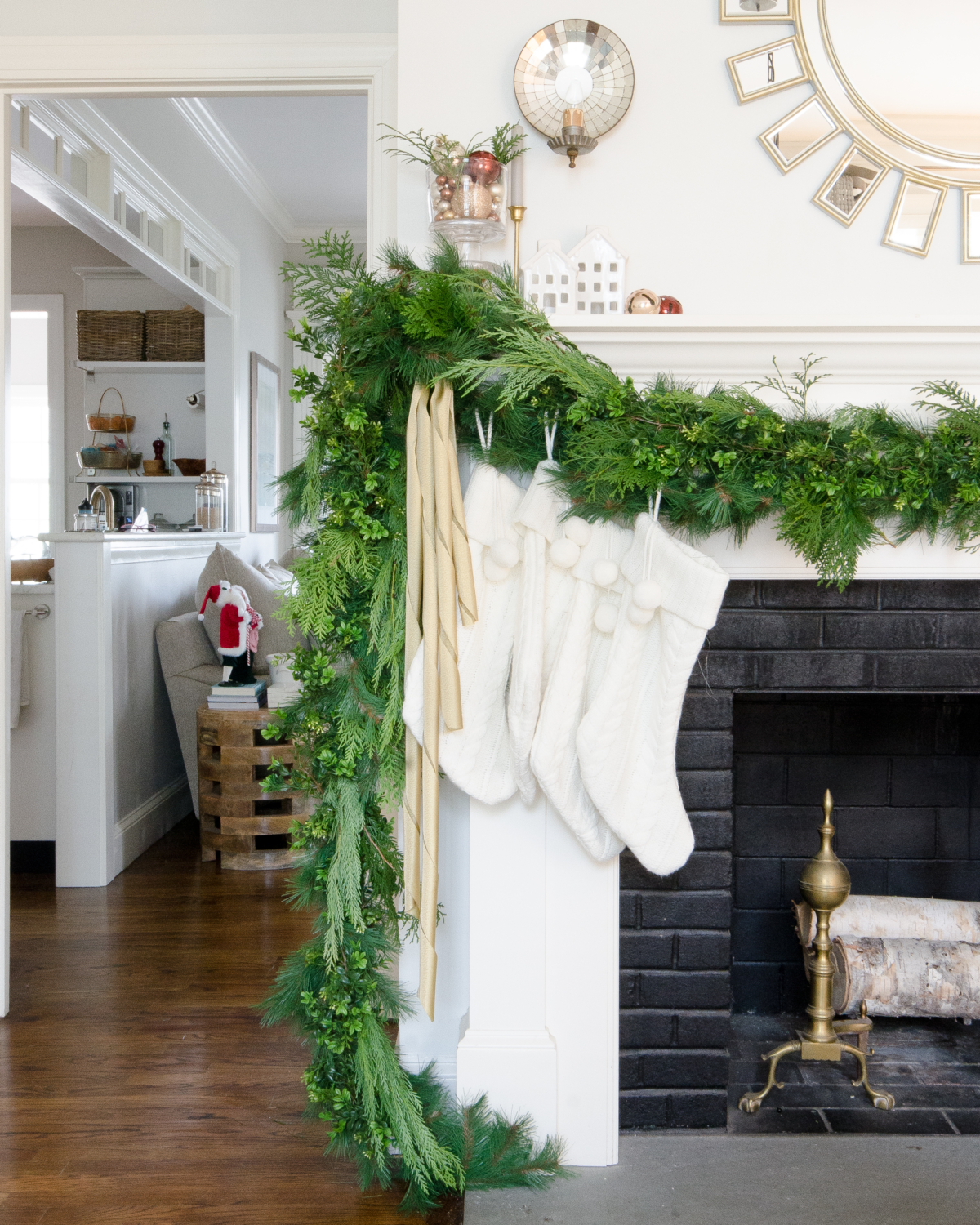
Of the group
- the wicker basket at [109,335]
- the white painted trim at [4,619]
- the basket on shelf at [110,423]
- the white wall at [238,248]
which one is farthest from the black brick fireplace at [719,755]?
the basket on shelf at [110,423]

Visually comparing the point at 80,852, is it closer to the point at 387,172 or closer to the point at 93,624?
the point at 93,624

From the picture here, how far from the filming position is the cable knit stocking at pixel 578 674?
164cm

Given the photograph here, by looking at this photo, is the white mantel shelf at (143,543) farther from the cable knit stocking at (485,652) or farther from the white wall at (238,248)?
the cable knit stocking at (485,652)

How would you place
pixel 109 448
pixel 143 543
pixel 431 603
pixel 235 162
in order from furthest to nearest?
pixel 109 448 → pixel 235 162 → pixel 143 543 → pixel 431 603

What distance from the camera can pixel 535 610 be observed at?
165 centimetres

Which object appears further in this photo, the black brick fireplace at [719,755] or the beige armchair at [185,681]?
the beige armchair at [185,681]

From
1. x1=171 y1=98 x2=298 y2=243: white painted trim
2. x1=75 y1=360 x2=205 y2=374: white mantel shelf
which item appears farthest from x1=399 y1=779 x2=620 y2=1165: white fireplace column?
x1=75 y1=360 x2=205 y2=374: white mantel shelf

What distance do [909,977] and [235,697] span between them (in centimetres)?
224

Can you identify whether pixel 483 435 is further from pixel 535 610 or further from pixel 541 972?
pixel 541 972

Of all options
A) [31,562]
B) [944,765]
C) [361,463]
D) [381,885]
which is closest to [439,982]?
[381,885]

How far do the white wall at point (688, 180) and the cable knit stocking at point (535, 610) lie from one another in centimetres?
44

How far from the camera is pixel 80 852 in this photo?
3.31 meters

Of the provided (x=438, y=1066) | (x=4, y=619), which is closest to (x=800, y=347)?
(x=438, y=1066)

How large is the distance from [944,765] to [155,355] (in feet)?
14.4
